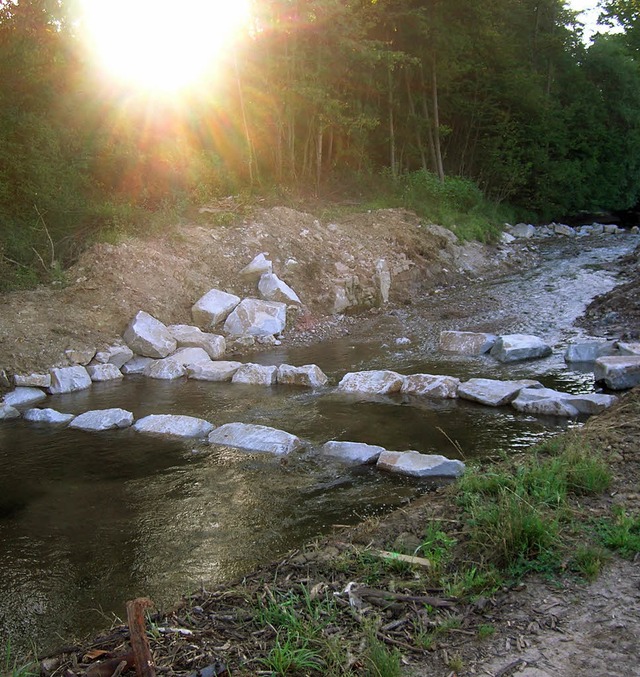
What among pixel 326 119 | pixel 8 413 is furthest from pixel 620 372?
pixel 326 119

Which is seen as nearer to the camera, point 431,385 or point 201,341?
point 431,385

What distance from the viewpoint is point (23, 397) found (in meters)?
8.91

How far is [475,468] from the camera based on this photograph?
487 centimetres

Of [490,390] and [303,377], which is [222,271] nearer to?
[303,377]

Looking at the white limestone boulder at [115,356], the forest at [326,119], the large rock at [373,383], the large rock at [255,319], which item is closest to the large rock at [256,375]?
the large rock at [373,383]

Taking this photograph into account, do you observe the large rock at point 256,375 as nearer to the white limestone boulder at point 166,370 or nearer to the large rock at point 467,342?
the white limestone boulder at point 166,370

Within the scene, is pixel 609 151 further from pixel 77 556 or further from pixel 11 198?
pixel 77 556

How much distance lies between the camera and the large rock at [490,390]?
7.35 m

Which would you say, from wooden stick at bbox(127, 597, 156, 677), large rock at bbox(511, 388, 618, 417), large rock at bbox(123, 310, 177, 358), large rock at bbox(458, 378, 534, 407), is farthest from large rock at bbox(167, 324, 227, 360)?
wooden stick at bbox(127, 597, 156, 677)

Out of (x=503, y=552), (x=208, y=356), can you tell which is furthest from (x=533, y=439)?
(x=208, y=356)

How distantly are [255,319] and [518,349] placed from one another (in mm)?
4909

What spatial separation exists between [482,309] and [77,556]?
33.8ft

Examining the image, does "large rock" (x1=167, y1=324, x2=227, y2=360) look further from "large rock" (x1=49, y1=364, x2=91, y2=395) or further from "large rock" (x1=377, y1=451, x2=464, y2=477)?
"large rock" (x1=377, y1=451, x2=464, y2=477)

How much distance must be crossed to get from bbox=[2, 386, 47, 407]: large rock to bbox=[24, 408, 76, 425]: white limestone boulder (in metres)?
0.67
